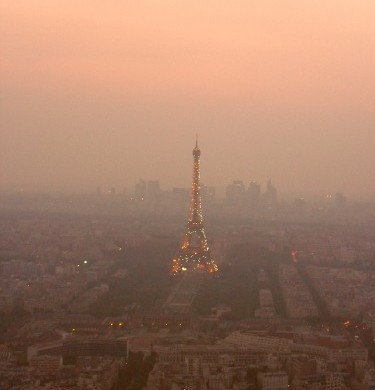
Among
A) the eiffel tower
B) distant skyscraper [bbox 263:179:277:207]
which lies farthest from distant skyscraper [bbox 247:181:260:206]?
the eiffel tower

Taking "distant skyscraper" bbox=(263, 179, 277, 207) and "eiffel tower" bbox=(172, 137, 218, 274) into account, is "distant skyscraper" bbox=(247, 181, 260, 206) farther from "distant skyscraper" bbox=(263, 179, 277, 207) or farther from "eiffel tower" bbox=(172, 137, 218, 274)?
"eiffel tower" bbox=(172, 137, 218, 274)

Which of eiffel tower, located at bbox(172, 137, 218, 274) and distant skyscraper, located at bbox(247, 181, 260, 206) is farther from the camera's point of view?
distant skyscraper, located at bbox(247, 181, 260, 206)

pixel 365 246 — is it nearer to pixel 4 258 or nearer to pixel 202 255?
pixel 202 255

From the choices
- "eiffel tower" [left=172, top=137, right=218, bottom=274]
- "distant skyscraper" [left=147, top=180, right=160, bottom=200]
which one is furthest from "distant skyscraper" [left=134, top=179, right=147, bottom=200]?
"eiffel tower" [left=172, top=137, right=218, bottom=274]

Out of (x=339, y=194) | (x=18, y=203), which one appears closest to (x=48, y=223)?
(x=18, y=203)

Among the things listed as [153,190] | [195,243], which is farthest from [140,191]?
[195,243]

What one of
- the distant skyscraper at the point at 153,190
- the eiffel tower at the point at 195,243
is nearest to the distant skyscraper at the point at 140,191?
the distant skyscraper at the point at 153,190

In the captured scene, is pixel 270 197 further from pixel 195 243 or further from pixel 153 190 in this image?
pixel 195 243

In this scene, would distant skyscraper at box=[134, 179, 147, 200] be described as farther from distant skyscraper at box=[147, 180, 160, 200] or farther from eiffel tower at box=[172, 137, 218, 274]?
eiffel tower at box=[172, 137, 218, 274]

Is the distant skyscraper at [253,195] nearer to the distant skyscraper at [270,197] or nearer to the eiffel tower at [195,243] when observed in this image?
the distant skyscraper at [270,197]
